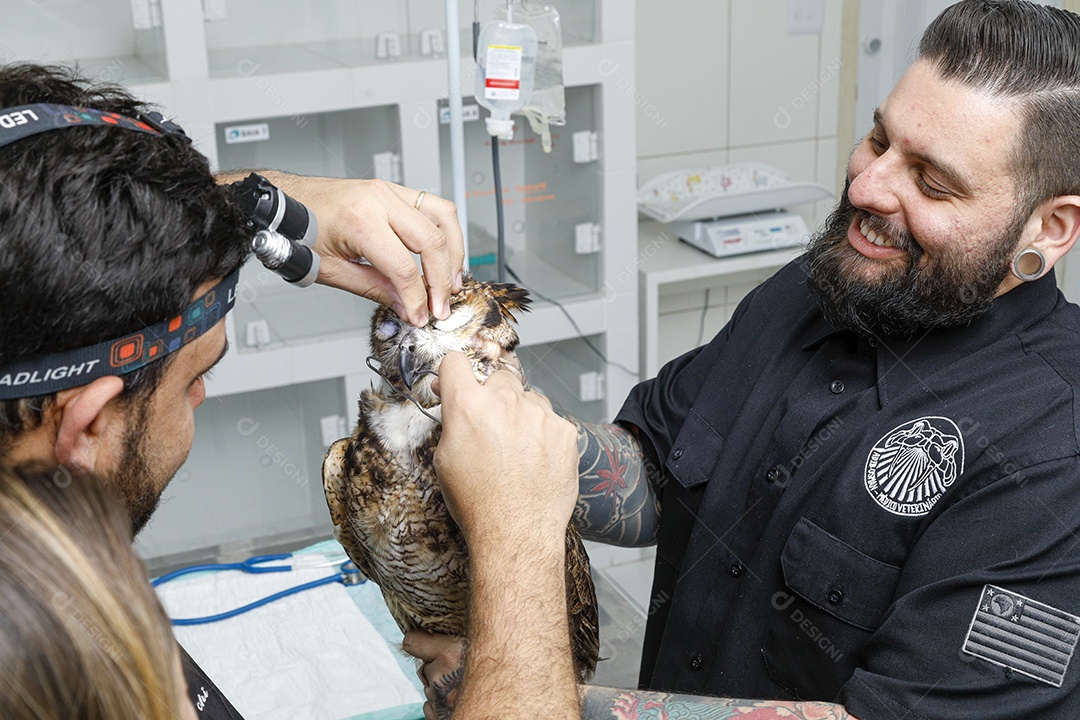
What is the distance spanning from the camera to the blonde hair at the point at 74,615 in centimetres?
72

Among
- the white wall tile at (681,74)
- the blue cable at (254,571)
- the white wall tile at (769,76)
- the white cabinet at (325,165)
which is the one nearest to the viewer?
the blue cable at (254,571)

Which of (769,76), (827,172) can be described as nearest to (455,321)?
(769,76)

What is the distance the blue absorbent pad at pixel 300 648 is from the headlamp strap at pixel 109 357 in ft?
3.06

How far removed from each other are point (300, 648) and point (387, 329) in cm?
81

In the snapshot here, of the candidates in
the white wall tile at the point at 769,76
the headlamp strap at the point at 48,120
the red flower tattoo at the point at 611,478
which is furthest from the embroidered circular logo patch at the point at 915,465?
the white wall tile at the point at 769,76

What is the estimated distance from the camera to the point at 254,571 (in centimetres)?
214

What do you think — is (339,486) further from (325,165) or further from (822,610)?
(325,165)

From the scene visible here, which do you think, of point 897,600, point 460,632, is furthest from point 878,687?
point 460,632

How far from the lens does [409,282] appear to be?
52.4 inches

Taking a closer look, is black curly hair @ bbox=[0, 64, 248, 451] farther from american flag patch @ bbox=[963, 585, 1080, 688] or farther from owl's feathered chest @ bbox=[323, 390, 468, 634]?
american flag patch @ bbox=[963, 585, 1080, 688]

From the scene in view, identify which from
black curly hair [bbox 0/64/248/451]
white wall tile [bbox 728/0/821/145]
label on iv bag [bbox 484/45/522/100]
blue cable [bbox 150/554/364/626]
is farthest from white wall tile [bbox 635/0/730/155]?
black curly hair [bbox 0/64/248/451]

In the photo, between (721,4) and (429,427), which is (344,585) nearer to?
(429,427)

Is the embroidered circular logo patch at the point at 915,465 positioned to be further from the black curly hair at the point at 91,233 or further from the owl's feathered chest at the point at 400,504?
the black curly hair at the point at 91,233

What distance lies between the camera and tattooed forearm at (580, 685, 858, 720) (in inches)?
50.1
